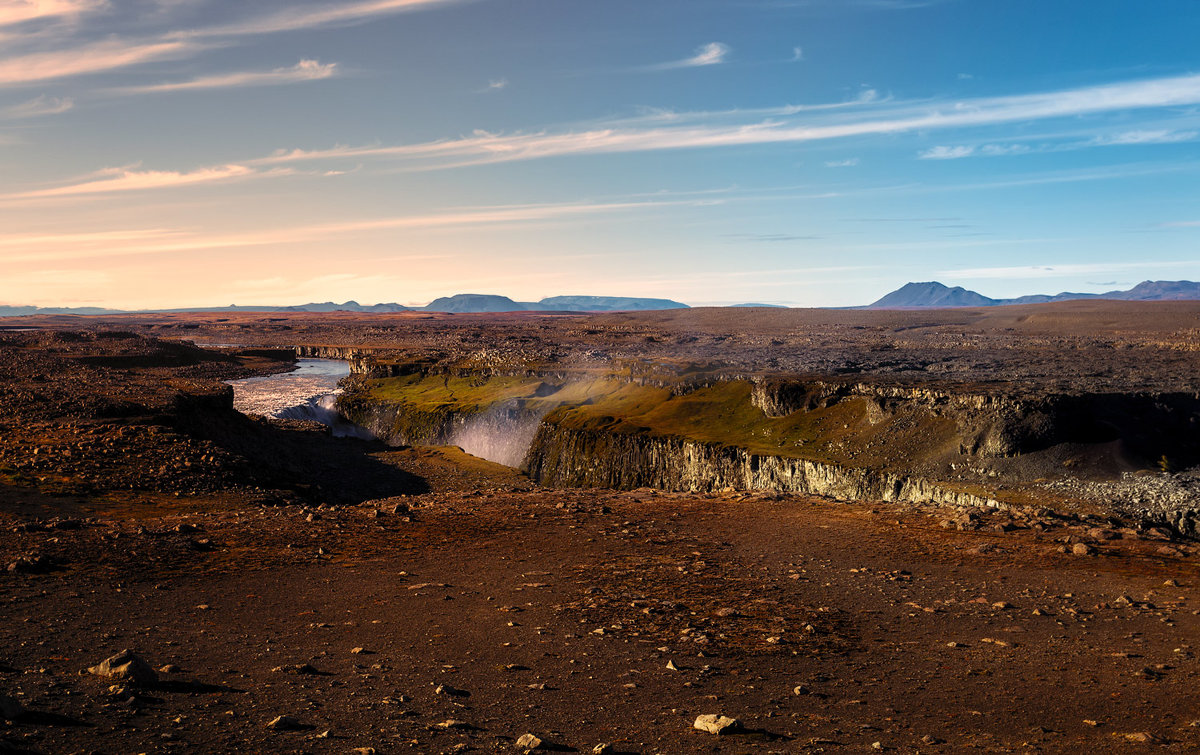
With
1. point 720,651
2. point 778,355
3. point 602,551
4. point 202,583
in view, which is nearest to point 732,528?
point 602,551

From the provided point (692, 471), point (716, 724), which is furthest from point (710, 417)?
point (716, 724)

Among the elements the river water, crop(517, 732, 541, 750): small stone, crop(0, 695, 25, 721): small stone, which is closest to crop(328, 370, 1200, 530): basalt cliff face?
the river water

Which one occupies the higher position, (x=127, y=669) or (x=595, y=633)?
(x=127, y=669)

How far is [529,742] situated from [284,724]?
370 centimetres

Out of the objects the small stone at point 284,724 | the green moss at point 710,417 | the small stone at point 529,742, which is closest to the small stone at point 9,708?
the small stone at point 284,724

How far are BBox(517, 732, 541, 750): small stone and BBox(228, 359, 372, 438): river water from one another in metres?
78.0

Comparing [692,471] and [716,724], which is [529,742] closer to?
[716,724]

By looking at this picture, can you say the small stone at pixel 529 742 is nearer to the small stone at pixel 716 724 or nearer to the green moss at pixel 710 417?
the small stone at pixel 716 724

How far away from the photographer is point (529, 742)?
11.6m

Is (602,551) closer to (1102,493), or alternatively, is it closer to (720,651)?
(720,651)

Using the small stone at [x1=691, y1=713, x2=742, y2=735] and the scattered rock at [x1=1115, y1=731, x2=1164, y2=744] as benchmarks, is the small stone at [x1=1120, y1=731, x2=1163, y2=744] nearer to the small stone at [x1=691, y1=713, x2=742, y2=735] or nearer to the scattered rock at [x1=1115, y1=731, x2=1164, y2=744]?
the scattered rock at [x1=1115, y1=731, x2=1164, y2=744]

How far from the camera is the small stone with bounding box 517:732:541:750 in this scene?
38.0 feet

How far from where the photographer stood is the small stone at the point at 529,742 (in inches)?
456

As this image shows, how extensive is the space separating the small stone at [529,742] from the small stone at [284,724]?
3338 mm
